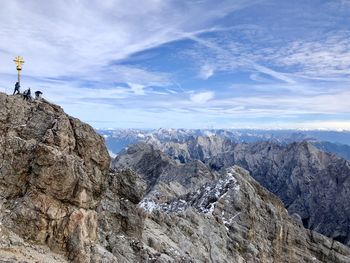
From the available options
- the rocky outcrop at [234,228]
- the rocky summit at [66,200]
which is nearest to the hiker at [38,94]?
the rocky summit at [66,200]

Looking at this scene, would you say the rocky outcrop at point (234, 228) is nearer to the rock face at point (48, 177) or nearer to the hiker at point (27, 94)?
the rock face at point (48, 177)

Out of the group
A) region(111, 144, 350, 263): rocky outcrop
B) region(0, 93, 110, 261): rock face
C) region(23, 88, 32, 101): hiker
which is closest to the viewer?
region(0, 93, 110, 261): rock face

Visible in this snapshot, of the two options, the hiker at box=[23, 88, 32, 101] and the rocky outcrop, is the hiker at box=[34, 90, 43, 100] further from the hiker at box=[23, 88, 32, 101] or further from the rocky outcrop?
the rocky outcrop

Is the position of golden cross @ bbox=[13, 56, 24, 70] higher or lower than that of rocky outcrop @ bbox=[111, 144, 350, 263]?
higher

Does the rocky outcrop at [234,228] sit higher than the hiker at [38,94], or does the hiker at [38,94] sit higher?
the hiker at [38,94]

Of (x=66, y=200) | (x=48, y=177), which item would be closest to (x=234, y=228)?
(x=66, y=200)

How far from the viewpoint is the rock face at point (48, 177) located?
4091 cm

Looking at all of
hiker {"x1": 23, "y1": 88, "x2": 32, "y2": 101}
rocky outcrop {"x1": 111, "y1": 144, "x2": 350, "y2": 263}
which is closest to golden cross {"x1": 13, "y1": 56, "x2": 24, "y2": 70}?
hiker {"x1": 23, "y1": 88, "x2": 32, "y2": 101}

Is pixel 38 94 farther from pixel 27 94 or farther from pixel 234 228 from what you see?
pixel 234 228

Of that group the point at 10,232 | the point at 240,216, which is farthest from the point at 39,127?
the point at 240,216

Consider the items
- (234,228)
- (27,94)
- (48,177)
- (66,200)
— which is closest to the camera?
(48,177)

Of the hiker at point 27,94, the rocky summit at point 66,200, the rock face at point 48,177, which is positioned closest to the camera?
the rocky summit at point 66,200

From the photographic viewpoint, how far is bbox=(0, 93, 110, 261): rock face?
4091cm

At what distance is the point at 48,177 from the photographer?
42.4 meters
